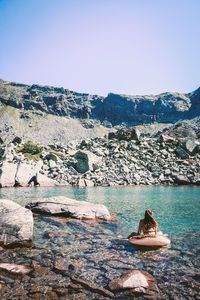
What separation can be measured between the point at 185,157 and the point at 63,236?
5734 cm

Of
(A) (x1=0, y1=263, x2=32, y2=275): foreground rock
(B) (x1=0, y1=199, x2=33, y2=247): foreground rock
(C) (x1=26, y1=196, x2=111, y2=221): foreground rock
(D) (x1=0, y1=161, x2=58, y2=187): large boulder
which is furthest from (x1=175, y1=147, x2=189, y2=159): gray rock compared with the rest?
(A) (x1=0, y1=263, x2=32, y2=275): foreground rock

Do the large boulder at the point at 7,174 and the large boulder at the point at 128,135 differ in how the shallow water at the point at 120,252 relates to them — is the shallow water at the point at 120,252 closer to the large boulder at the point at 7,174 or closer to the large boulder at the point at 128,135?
the large boulder at the point at 7,174

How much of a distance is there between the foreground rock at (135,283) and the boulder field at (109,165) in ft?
121

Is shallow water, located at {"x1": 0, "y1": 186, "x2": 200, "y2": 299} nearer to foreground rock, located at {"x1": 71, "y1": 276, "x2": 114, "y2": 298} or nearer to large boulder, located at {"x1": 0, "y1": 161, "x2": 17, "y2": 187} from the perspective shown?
foreground rock, located at {"x1": 71, "y1": 276, "x2": 114, "y2": 298}

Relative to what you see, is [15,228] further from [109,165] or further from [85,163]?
[109,165]

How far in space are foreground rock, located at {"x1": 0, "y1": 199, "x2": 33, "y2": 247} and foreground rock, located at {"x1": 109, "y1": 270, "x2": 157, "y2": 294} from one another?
4.95 meters

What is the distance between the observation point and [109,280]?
659 centimetres

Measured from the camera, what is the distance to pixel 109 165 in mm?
52969

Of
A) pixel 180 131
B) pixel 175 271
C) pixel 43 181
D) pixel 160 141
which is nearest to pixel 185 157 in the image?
pixel 160 141

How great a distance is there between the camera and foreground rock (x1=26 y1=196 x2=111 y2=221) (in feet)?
52.1

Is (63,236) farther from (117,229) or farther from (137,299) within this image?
(137,299)

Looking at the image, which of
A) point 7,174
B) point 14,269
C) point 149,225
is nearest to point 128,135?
point 7,174

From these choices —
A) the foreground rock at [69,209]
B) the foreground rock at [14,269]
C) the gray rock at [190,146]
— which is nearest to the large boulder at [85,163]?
the gray rock at [190,146]

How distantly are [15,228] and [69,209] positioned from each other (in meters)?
6.97
